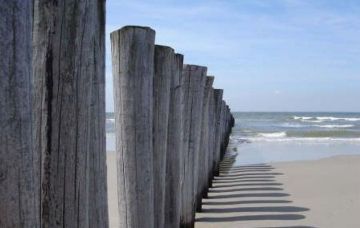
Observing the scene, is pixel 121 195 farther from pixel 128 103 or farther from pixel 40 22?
pixel 40 22

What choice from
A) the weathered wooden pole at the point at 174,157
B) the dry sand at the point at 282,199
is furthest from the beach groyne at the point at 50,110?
the dry sand at the point at 282,199

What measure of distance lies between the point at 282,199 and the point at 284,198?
Result: 116 millimetres

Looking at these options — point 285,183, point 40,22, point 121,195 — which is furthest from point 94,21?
point 285,183

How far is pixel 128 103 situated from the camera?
9.87ft

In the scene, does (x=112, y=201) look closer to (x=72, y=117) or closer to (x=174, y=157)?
(x=174, y=157)

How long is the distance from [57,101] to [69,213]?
480 mm

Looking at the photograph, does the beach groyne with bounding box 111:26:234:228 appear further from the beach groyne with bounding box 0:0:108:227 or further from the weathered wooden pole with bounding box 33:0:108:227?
the weathered wooden pole with bounding box 33:0:108:227

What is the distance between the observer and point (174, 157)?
4.00 metres

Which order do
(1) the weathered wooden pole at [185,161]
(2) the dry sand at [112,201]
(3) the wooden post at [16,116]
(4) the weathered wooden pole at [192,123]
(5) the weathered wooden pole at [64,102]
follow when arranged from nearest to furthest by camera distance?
1. (3) the wooden post at [16,116]
2. (5) the weathered wooden pole at [64,102]
3. (1) the weathered wooden pole at [185,161]
4. (4) the weathered wooden pole at [192,123]
5. (2) the dry sand at [112,201]

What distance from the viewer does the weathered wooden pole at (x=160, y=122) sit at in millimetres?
3438

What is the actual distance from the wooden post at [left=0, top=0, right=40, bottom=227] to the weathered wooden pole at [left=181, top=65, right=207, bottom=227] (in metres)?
3.51

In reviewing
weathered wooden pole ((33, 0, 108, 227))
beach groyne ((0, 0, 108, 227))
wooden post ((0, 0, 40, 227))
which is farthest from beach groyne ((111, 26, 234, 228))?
wooden post ((0, 0, 40, 227))

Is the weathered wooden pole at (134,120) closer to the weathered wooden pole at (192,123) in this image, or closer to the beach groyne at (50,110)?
the beach groyne at (50,110)

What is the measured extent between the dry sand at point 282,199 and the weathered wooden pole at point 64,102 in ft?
11.7
